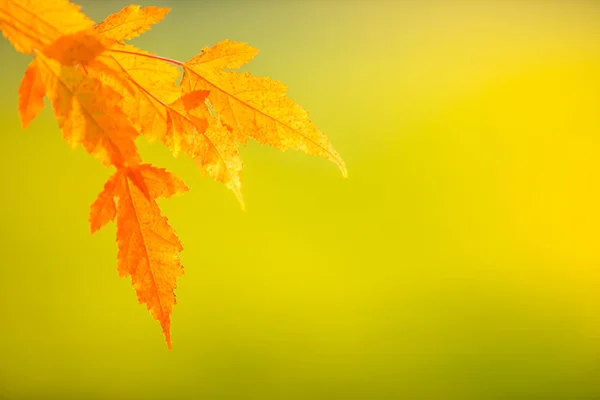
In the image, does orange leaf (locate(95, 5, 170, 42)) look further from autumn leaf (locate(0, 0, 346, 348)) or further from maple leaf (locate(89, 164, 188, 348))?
maple leaf (locate(89, 164, 188, 348))

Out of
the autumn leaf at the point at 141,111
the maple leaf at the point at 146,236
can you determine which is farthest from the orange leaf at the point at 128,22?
the maple leaf at the point at 146,236

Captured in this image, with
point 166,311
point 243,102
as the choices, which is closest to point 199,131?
point 243,102

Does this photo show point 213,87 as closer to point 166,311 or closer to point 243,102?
point 243,102

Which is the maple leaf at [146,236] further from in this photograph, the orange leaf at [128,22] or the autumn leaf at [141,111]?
the orange leaf at [128,22]

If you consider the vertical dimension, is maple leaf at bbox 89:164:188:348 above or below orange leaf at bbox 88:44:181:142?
below

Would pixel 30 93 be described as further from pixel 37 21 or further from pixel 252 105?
pixel 252 105

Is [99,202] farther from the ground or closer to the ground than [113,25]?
closer to the ground

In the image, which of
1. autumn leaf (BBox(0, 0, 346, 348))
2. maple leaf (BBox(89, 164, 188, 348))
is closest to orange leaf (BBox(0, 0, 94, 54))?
autumn leaf (BBox(0, 0, 346, 348))
